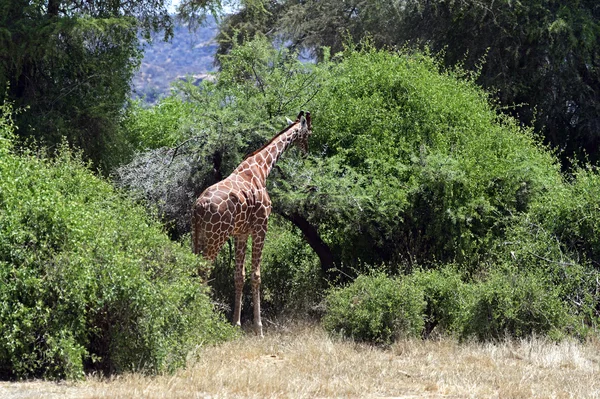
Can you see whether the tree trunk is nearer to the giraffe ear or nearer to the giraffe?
the giraffe

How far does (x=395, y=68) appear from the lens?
16.3 metres

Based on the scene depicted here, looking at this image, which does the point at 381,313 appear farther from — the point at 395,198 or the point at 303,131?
the point at 303,131

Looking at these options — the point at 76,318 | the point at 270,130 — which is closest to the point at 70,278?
the point at 76,318

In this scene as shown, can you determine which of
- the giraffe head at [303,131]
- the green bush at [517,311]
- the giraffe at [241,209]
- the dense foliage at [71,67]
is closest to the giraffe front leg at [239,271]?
the giraffe at [241,209]

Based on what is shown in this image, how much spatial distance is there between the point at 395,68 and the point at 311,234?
3.65 m

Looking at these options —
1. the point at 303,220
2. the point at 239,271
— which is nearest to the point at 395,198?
the point at 303,220

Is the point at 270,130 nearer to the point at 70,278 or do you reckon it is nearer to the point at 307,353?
the point at 307,353

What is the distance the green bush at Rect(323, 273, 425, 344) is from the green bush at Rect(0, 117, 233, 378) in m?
2.67

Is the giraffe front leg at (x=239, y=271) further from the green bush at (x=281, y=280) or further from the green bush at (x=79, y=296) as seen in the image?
the green bush at (x=79, y=296)

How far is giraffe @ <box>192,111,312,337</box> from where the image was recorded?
1219cm

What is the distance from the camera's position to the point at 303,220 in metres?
15.0

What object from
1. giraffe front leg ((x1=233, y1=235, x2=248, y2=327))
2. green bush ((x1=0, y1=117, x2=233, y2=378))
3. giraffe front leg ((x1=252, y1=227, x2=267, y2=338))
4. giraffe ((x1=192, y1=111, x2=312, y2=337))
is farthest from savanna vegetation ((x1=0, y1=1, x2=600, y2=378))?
giraffe front leg ((x1=252, y1=227, x2=267, y2=338))

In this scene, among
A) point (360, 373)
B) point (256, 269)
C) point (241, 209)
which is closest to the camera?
point (360, 373)

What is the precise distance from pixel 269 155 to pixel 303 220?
2037mm
